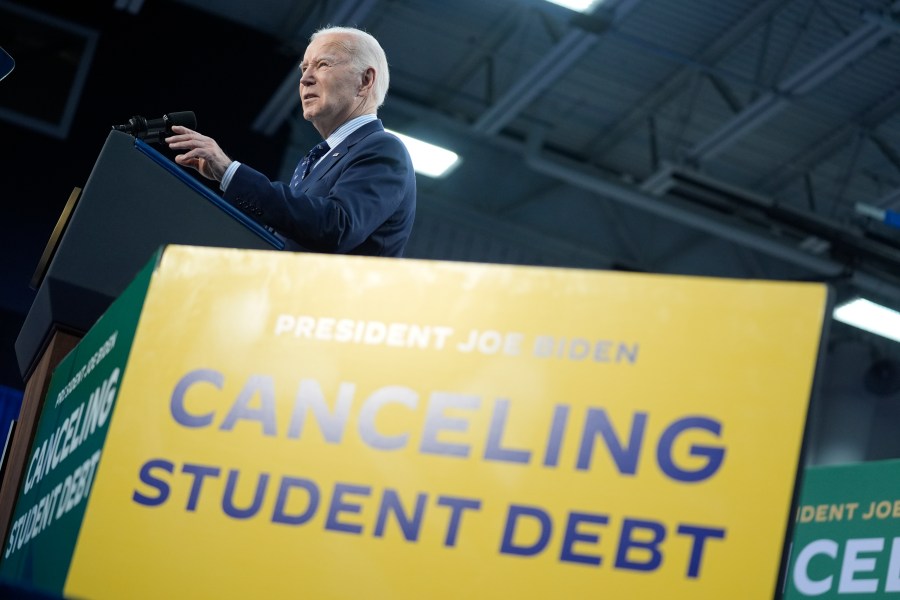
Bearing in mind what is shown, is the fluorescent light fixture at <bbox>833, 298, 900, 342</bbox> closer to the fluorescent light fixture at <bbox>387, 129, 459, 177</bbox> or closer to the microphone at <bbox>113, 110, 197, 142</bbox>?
the fluorescent light fixture at <bbox>387, 129, 459, 177</bbox>

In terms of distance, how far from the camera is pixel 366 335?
121 centimetres

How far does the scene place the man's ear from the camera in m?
2.13

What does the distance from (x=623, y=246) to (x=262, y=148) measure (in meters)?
3.24

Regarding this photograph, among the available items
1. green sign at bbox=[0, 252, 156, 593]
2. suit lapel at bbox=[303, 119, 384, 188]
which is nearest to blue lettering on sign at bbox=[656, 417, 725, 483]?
green sign at bbox=[0, 252, 156, 593]

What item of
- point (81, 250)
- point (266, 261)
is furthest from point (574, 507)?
point (81, 250)

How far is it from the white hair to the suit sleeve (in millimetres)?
283

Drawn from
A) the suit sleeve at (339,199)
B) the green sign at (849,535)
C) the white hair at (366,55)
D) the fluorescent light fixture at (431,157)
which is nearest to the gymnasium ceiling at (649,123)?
the fluorescent light fixture at (431,157)

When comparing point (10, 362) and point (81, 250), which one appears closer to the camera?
point (81, 250)

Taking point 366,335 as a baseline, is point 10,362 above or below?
above

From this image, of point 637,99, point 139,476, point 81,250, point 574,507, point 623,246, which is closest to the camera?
point 574,507

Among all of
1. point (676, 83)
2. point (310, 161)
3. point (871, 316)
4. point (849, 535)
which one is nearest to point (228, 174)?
point (310, 161)

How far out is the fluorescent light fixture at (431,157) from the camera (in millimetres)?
9219

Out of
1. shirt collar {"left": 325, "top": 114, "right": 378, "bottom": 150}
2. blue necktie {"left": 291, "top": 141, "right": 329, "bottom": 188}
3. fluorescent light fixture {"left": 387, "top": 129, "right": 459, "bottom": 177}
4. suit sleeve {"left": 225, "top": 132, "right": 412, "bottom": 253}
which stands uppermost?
fluorescent light fixture {"left": 387, "top": 129, "right": 459, "bottom": 177}

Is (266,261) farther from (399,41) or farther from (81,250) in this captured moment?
(399,41)
